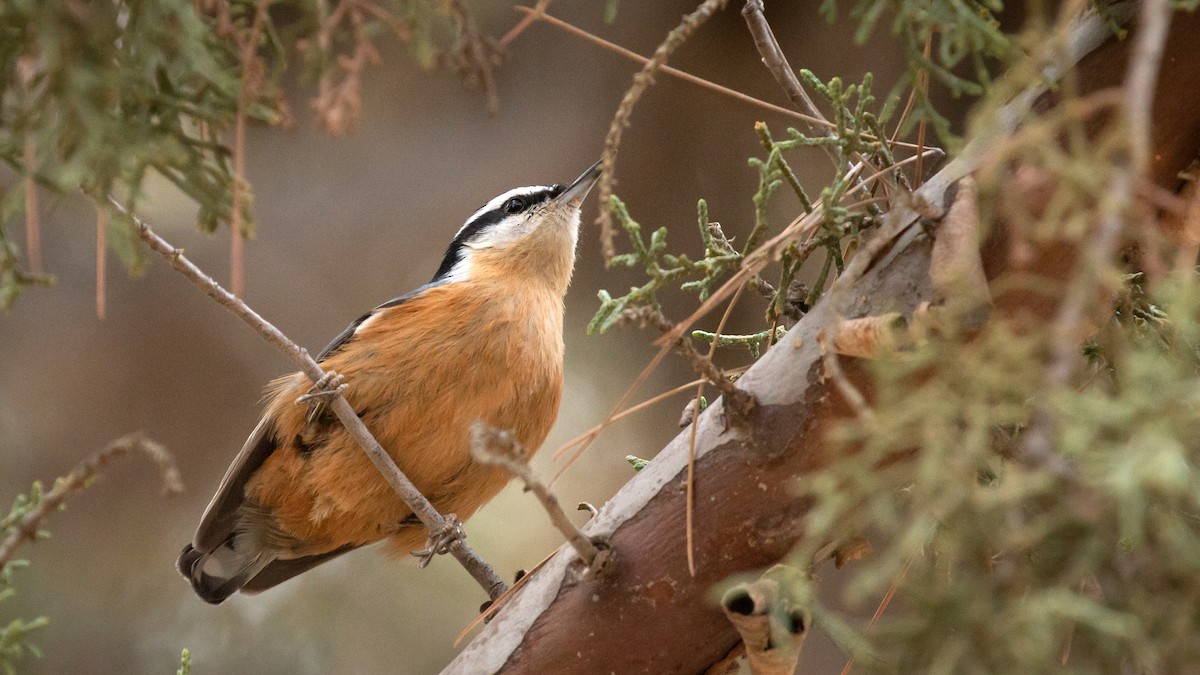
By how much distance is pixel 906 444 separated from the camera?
1239mm

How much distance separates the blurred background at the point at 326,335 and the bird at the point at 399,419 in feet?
6.25

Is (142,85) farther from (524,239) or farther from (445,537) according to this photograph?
(524,239)

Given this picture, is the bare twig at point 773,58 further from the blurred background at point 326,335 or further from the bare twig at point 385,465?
the blurred background at point 326,335

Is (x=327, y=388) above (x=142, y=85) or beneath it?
beneath

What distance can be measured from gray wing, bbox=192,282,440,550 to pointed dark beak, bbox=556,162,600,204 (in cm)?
52

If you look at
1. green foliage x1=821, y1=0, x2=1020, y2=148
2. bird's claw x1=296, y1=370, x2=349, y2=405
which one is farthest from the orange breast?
green foliage x1=821, y1=0, x2=1020, y2=148

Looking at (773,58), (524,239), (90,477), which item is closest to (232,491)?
(524,239)

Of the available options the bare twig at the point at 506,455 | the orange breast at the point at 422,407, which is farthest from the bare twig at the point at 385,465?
the bare twig at the point at 506,455

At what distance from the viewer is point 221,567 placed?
3.09 m

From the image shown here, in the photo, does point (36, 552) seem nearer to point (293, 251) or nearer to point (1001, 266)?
point (293, 251)

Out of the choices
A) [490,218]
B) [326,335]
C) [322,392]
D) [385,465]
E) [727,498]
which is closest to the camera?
[727,498]

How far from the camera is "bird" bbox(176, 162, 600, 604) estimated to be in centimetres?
264

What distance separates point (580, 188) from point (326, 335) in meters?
2.38

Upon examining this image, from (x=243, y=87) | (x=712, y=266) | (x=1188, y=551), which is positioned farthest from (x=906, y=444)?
(x=243, y=87)
